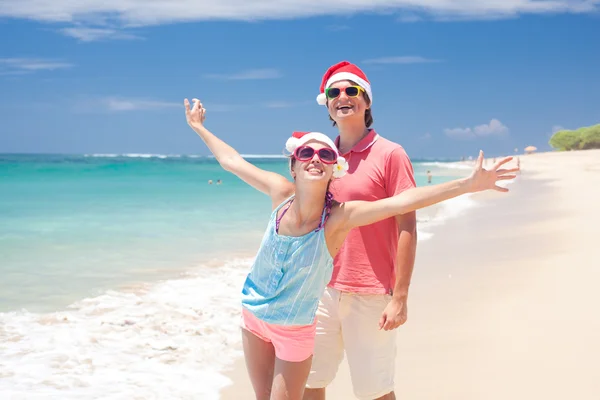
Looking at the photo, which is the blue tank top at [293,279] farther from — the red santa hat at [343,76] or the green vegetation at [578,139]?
the green vegetation at [578,139]

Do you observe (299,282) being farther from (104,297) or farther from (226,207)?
(226,207)

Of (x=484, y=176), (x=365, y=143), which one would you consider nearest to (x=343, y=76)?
(x=365, y=143)

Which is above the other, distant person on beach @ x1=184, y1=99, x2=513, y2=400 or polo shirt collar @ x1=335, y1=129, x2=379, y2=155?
polo shirt collar @ x1=335, y1=129, x2=379, y2=155

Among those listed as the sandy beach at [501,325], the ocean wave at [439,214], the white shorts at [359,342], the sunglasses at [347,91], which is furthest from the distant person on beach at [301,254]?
the ocean wave at [439,214]

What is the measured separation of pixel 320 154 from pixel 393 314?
95 centimetres

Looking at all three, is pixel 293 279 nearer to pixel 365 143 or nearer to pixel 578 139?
pixel 365 143

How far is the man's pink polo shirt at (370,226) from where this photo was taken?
10.9 ft

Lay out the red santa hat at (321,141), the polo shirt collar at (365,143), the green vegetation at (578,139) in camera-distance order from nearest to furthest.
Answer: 1. the red santa hat at (321,141)
2. the polo shirt collar at (365,143)
3. the green vegetation at (578,139)

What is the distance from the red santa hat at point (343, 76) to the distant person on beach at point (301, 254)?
0.57 meters

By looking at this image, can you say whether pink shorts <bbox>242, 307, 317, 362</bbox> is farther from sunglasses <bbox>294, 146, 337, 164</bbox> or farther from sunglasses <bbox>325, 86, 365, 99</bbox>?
sunglasses <bbox>325, 86, 365, 99</bbox>

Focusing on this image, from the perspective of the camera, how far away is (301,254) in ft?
9.77

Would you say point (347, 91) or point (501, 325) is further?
point (501, 325)

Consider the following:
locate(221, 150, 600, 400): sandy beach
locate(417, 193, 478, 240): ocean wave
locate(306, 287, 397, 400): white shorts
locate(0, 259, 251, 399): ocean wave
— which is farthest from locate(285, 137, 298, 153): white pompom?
locate(417, 193, 478, 240): ocean wave

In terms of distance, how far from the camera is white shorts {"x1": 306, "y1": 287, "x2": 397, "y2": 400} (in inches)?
133
